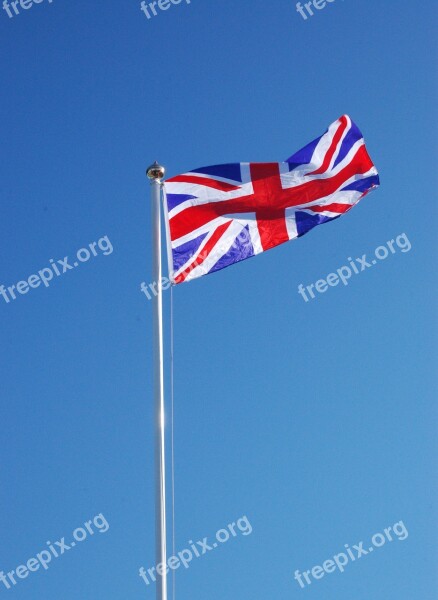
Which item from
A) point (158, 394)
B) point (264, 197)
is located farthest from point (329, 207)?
point (158, 394)

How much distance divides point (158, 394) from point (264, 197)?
4353mm

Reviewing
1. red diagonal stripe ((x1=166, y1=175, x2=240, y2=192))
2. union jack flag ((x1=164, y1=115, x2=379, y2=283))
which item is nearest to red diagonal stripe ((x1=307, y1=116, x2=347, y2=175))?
union jack flag ((x1=164, y1=115, x2=379, y2=283))

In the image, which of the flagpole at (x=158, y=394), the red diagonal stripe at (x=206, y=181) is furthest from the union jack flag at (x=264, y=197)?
the flagpole at (x=158, y=394)

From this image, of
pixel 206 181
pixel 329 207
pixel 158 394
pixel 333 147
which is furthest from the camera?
pixel 333 147

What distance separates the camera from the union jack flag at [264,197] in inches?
642

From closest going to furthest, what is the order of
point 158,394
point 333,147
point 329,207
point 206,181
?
point 158,394 < point 206,181 < point 329,207 < point 333,147

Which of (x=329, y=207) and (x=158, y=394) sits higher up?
(x=329, y=207)

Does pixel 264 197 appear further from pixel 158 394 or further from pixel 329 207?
pixel 158 394

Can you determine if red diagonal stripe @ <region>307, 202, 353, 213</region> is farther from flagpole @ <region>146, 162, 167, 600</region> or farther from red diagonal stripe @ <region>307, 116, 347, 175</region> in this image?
flagpole @ <region>146, 162, 167, 600</region>

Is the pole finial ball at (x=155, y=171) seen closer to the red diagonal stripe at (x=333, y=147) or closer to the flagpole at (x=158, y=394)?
the flagpole at (x=158, y=394)

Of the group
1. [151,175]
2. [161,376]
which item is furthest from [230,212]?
[161,376]

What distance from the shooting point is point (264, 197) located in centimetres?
1720

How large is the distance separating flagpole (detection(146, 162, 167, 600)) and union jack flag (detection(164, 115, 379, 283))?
608 millimetres

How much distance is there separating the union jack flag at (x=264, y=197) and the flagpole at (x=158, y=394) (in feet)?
1.99
